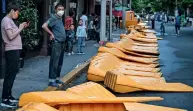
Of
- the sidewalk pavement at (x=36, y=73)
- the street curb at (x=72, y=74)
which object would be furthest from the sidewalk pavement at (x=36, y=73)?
the street curb at (x=72, y=74)

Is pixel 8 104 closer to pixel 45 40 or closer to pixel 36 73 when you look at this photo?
pixel 36 73

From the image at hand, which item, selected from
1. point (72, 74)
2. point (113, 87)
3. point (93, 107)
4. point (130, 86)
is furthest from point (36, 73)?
point (93, 107)

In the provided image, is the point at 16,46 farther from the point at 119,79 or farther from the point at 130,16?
the point at 130,16

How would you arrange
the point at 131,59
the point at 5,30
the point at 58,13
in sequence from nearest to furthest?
1. the point at 5,30
2. the point at 58,13
3. the point at 131,59

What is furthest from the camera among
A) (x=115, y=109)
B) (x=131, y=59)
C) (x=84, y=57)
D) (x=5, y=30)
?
(x=84, y=57)

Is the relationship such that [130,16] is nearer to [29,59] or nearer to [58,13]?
[29,59]

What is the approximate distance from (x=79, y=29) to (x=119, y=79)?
8.77 m

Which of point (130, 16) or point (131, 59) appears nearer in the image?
point (131, 59)

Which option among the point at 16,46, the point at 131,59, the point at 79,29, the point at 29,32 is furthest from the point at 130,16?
the point at 16,46

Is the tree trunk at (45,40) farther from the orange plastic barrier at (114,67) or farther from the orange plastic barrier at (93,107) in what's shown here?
the orange plastic barrier at (93,107)

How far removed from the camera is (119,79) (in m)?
10.6

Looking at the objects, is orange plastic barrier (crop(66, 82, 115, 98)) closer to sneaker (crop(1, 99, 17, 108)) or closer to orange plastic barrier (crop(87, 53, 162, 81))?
sneaker (crop(1, 99, 17, 108))

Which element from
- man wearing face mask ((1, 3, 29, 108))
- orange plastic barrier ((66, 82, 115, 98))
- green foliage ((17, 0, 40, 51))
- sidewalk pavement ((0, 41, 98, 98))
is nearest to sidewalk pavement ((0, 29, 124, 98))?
sidewalk pavement ((0, 41, 98, 98))

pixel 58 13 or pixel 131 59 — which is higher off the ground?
pixel 58 13
